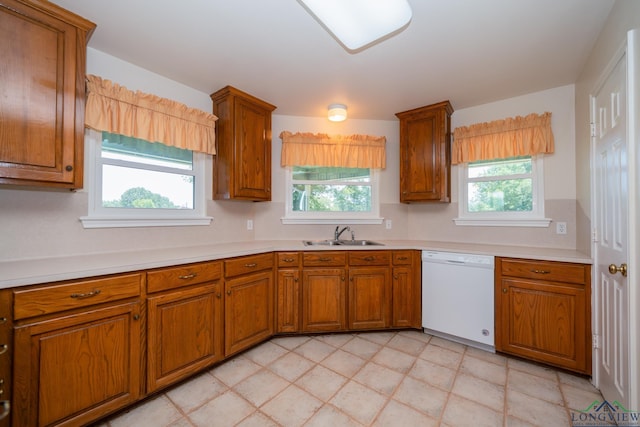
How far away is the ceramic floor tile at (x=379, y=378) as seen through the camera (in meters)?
1.81

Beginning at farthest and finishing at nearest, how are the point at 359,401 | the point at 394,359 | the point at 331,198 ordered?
the point at 331,198, the point at 394,359, the point at 359,401

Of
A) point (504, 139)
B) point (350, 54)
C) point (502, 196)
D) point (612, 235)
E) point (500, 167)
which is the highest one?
point (350, 54)

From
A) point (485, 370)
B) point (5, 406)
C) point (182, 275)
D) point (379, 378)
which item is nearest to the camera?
point (5, 406)

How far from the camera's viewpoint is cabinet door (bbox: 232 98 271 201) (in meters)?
2.51

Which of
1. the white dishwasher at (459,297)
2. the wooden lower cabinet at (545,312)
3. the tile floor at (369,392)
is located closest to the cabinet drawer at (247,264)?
the tile floor at (369,392)

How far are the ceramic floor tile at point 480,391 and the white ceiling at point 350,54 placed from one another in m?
2.37

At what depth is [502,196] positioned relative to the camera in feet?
8.95

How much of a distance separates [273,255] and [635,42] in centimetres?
259

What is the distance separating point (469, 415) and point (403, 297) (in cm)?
114

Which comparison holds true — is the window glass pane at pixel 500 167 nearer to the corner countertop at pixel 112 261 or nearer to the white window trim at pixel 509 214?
the white window trim at pixel 509 214

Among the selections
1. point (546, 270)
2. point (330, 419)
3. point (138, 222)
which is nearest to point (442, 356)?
point (546, 270)

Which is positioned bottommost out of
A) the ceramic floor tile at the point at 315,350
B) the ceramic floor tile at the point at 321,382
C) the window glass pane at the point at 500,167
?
the ceramic floor tile at the point at 315,350

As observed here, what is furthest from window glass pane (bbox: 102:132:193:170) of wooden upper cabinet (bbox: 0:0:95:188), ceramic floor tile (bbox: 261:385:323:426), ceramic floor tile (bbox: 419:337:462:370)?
ceramic floor tile (bbox: 419:337:462:370)

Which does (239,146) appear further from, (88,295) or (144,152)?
(88,295)
